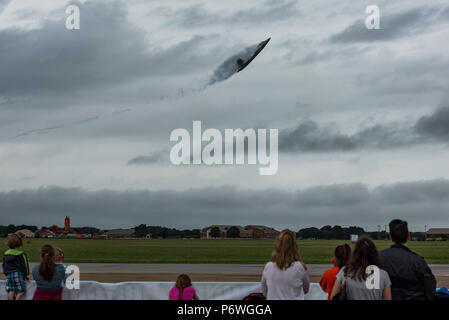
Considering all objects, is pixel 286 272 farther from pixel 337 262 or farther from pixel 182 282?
pixel 337 262

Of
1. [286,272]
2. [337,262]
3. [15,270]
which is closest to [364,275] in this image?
[286,272]

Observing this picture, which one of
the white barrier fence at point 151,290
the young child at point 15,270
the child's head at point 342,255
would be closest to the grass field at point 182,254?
the white barrier fence at point 151,290

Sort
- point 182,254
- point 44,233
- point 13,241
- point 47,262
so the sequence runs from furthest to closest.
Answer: point 44,233 < point 182,254 < point 13,241 < point 47,262

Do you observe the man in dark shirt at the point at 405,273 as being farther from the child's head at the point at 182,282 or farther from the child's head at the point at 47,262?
the child's head at the point at 47,262

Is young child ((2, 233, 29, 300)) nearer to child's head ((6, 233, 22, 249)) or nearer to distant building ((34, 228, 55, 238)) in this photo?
child's head ((6, 233, 22, 249))

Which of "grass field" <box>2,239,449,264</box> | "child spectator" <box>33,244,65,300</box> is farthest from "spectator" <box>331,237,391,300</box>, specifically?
"grass field" <box>2,239,449,264</box>

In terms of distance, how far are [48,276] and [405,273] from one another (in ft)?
18.8

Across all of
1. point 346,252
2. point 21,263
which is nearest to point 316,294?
point 346,252

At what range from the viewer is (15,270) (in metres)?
11.0

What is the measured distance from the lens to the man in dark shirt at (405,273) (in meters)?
7.59

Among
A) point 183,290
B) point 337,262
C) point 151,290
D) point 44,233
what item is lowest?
point 44,233
